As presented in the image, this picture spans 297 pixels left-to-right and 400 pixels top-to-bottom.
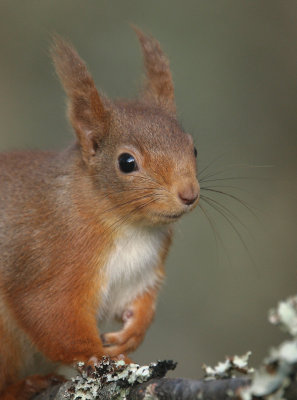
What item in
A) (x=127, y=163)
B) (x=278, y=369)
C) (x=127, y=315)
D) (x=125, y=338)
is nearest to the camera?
(x=278, y=369)

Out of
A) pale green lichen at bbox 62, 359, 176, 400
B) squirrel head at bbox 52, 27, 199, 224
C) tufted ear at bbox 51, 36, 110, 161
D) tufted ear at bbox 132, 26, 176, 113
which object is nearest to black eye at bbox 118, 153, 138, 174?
squirrel head at bbox 52, 27, 199, 224

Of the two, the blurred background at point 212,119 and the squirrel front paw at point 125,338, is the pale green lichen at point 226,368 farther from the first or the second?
the blurred background at point 212,119

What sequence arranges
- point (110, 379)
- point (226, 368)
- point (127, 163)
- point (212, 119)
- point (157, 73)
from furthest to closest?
point (212, 119)
point (157, 73)
point (127, 163)
point (110, 379)
point (226, 368)

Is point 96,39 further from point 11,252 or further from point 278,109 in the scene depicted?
point 11,252

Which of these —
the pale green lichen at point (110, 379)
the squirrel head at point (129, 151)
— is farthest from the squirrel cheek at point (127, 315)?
the pale green lichen at point (110, 379)

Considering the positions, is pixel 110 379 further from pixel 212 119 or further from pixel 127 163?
pixel 212 119

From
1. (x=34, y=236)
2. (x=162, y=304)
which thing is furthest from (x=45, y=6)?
(x=34, y=236)

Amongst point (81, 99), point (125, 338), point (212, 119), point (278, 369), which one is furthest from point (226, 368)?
point (212, 119)

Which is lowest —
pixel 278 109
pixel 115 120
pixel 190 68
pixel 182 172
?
pixel 182 172
